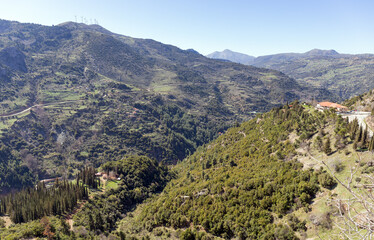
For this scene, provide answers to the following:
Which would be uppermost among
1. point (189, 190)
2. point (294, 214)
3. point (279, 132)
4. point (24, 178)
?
point (279, 132)

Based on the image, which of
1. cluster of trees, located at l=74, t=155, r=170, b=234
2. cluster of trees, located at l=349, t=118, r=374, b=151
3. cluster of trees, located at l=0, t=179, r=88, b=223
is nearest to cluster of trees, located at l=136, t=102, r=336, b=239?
cluster of trees, located at l=349, t=118, r=374, b=151

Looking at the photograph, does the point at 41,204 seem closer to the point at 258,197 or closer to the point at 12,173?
the point at 258,197

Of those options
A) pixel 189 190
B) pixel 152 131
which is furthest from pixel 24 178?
pixel 189 190

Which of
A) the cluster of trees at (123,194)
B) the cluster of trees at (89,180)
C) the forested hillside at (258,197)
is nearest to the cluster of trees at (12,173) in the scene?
the cluster of trees at (89,180)

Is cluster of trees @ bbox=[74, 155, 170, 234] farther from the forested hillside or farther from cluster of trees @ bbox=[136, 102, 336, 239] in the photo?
cluster of trees @ bbox=[136, 102, 336, 239]

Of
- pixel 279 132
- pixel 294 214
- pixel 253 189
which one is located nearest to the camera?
pixel 294 214

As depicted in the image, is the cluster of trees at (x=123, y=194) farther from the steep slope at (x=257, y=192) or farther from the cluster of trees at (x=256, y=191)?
the cluster of trees at (x=256, y=191)

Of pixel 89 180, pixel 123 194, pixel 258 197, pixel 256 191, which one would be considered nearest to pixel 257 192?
pixel 256 191

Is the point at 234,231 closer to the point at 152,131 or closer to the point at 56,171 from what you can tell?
the point at 56,171
